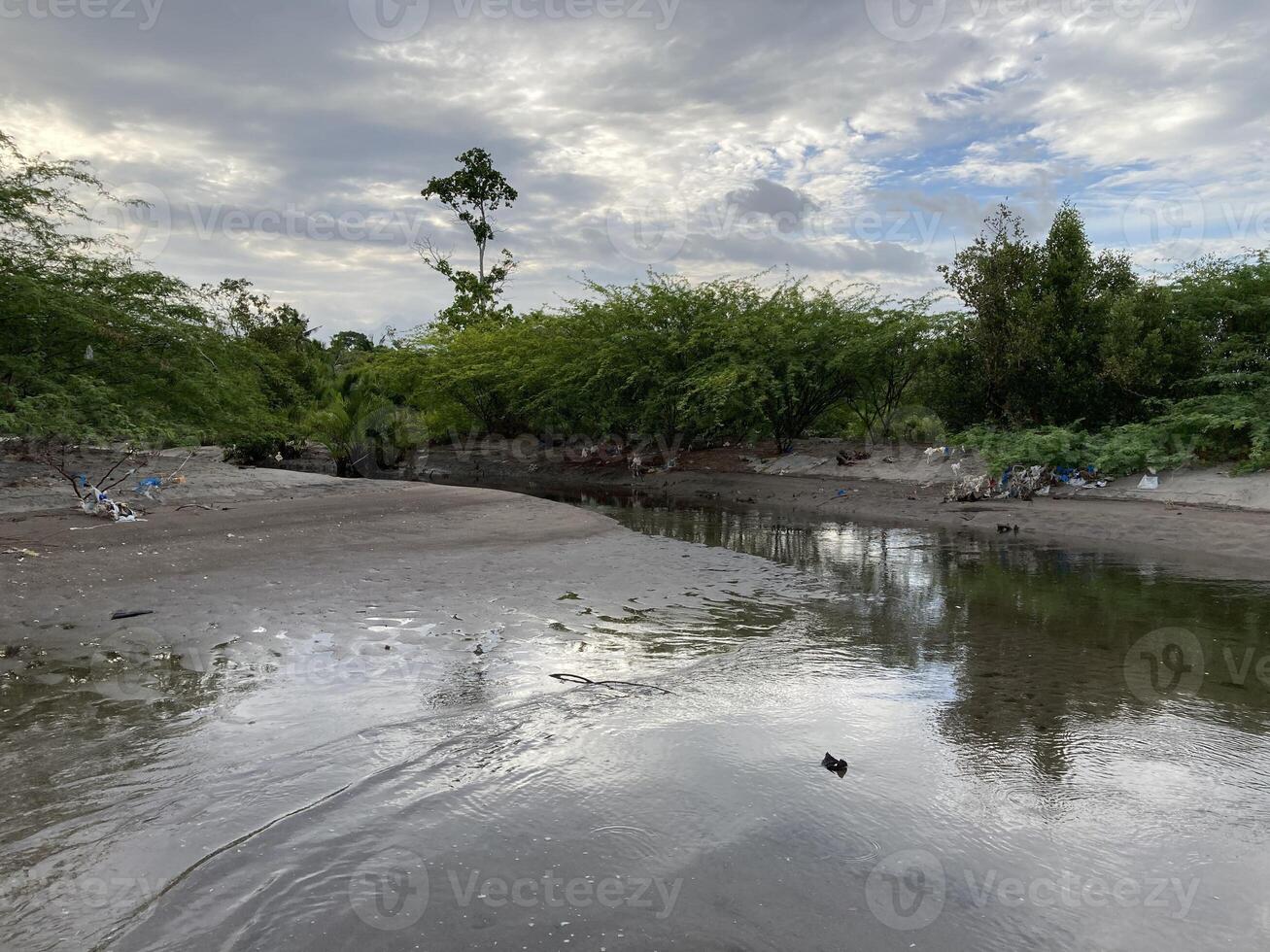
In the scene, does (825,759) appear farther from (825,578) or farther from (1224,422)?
(1224,422)

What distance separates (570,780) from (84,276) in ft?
53.4

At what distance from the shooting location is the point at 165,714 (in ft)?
16.3

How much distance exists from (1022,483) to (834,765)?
14342 mm

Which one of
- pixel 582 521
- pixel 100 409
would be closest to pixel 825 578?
pixel 582 521

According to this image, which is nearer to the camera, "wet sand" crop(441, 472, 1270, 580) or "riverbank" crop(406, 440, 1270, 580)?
"wet sand" crop(441, 472, 1270, 580)

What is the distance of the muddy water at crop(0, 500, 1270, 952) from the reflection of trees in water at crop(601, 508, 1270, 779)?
0.19 ft

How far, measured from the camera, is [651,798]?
4133 mm

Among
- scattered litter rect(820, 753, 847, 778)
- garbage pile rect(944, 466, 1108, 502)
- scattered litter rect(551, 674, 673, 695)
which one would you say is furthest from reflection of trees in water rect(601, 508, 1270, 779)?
garbage pile rect(944, 466, 1108, 502)

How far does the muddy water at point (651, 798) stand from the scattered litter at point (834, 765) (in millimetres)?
37

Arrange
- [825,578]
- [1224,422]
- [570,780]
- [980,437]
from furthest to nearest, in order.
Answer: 1. [980,437]
2. [1224,422]
3. [825,578]
4. [570,780]

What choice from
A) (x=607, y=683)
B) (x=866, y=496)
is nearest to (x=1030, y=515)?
(x=866, y=496)

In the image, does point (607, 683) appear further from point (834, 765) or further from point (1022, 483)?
point (1022, 483)

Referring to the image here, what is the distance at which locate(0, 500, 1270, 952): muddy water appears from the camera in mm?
3109

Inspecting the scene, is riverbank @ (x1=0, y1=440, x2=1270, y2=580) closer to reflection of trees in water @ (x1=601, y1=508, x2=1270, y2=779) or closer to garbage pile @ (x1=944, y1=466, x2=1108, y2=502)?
garbage pile @ (x1=944, y1=466, x2=1108, y2=502)
